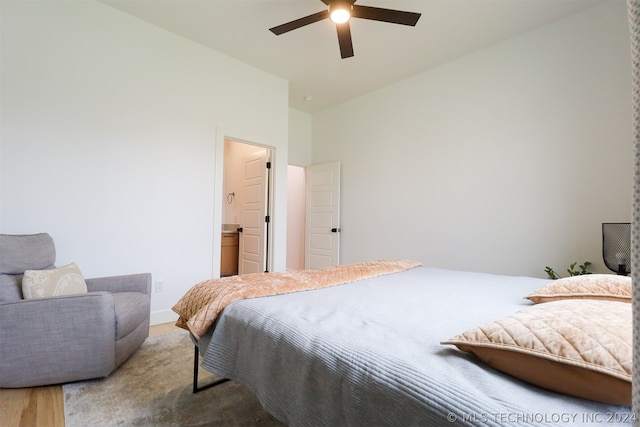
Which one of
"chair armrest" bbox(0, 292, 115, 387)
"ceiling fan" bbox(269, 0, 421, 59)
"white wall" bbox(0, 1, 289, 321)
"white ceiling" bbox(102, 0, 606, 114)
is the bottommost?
"chair armrest" bbox(0, 292, 115, 387)

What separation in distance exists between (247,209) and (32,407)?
3381 mm

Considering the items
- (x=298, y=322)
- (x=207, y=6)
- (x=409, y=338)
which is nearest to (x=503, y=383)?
(x=409, y=338)

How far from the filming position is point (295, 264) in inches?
236

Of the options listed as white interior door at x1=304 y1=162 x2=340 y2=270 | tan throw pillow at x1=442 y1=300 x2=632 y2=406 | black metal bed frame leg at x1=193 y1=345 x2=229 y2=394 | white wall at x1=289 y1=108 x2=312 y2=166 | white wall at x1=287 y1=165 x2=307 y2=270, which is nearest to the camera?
tan throw pillow at x1=442 y1=300 x2=632 y2=406

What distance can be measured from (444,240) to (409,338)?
9.98ft

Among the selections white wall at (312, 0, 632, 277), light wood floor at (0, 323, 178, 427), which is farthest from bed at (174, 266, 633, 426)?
white wall at (312, 0, 632, 277)

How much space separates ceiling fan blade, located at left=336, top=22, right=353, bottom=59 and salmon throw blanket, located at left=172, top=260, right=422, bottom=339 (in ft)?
6.46

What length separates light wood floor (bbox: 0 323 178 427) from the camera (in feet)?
4.79

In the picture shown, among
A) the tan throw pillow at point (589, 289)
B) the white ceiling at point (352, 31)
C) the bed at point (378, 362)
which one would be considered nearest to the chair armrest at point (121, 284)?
the bed at point (378, 362)

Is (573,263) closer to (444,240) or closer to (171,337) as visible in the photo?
(444,240)

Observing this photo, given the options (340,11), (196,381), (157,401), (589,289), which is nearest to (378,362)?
(589,289)

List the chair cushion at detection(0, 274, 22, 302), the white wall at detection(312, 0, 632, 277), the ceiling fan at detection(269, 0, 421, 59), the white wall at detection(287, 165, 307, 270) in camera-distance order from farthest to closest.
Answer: the white wall at detection(287, 165, 307, 270)
the white wall at detection(312, 0, 632, 277)
the ceiling fan at detection(269, 0, 421, 59)
the chair cushion at detection(0, 274, 22, 302)

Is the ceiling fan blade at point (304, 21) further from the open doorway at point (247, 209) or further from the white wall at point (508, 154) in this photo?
the white wall at point (508, 154)

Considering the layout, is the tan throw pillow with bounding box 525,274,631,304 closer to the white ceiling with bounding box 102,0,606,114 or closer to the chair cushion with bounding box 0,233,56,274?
the white ceiling with bounding box 102,0,606,114
